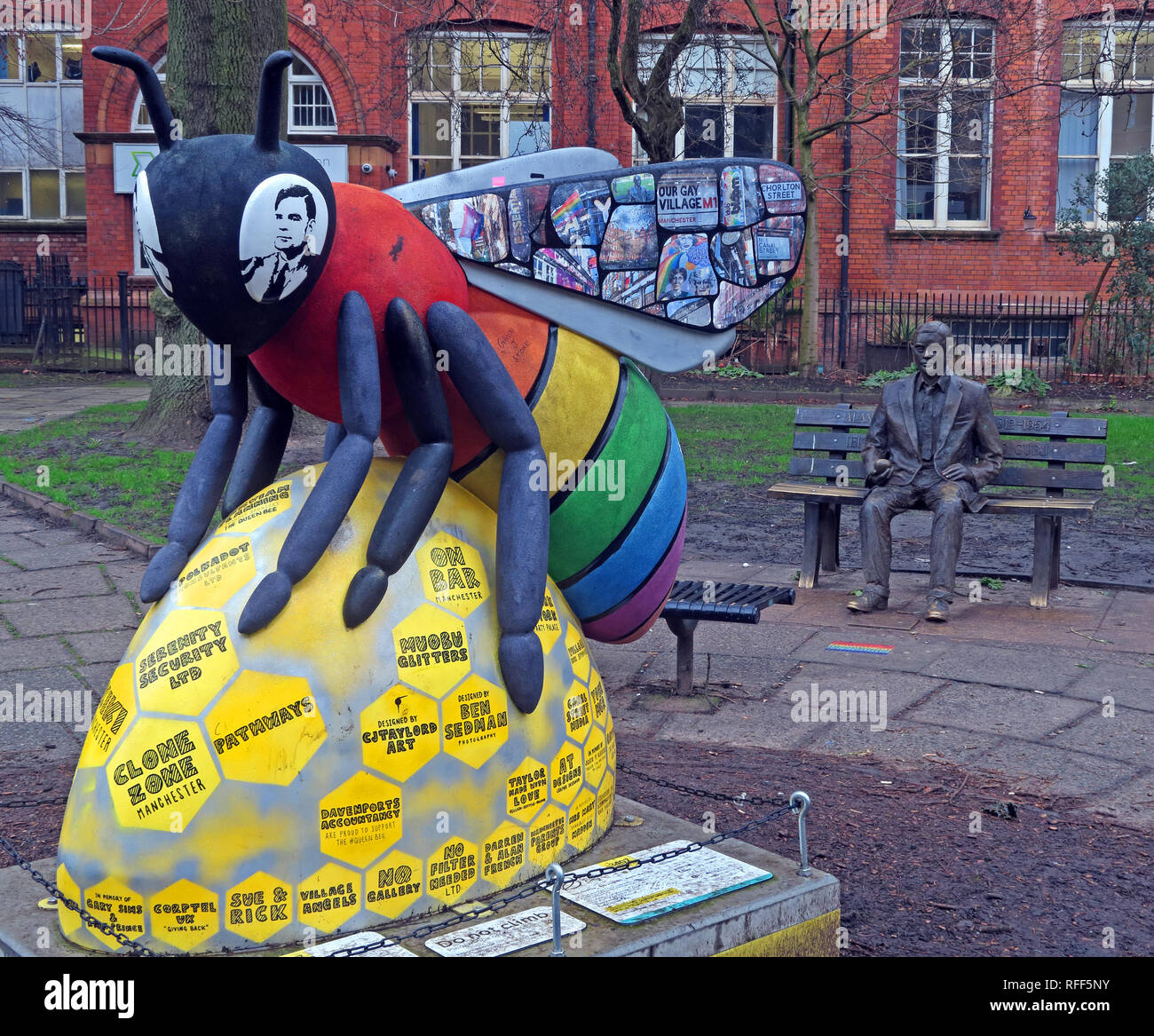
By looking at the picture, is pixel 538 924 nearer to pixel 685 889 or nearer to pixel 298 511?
pixel 685 889

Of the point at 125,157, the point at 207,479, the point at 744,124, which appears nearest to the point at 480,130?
the point at 744,124

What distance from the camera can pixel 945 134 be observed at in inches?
734

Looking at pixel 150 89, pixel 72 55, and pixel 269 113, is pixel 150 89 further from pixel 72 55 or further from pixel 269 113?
pixel 72 55

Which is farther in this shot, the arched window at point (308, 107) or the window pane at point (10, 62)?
the window pane at point (10, 62)

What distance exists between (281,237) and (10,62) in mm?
24520

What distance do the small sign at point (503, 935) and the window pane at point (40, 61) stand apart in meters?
24.6

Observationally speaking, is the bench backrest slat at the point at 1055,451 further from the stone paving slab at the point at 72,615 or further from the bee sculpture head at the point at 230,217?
the bee sculpture head at the point at 230,217

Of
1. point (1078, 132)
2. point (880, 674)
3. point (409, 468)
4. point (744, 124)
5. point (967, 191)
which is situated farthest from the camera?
point (744, 124)

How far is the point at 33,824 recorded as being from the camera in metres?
4.19

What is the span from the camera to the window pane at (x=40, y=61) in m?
23.5

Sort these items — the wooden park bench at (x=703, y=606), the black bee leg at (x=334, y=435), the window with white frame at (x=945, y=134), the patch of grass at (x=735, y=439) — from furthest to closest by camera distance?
1. the window with white frame at (x=945, y=134)
2. the patch of grass at (x=735, y=439)
3. the wooden park bench at (x=703, y=606)
4. the black bee leg at (x=334, y=435)

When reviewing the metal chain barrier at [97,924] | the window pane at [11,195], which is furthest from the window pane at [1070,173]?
the metal chain barrier at [97,924]

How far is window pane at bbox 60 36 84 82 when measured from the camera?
76.4ft

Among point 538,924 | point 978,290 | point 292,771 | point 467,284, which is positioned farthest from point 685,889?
point 978,290
